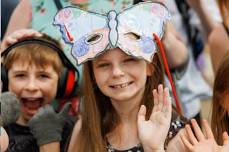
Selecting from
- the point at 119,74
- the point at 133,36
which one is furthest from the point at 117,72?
the point at 133,36

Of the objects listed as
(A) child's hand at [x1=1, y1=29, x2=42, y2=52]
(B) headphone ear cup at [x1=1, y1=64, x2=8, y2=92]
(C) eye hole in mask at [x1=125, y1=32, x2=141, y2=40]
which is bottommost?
(B) headphone ear cup at [x1=1, y1=64, x2=8, y2=92]

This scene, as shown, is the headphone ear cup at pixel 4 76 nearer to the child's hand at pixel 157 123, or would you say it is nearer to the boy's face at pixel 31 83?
the boy's face at pixel 31 83

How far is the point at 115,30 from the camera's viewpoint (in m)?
2.38

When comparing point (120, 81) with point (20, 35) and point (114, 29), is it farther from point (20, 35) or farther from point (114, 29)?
point (20, 35)

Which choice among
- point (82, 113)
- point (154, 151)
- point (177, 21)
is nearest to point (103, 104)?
point (82, 113)

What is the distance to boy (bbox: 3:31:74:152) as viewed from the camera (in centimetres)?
267

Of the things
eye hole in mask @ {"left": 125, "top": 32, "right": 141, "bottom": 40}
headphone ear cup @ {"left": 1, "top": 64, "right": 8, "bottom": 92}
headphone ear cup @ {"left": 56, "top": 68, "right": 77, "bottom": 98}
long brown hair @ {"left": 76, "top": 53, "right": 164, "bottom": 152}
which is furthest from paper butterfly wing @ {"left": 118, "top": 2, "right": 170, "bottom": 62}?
headphone ear cup @ {"left": 1, "top": 64, "right": 8, "bottom": 92}

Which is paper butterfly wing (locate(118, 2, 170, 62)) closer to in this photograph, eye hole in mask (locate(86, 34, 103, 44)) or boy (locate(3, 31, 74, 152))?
eye hole in mask (locate(86, 34, 103, 44))

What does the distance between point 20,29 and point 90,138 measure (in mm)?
705

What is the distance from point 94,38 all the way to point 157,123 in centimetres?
40

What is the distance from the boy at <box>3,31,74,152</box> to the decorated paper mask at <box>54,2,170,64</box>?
31cm

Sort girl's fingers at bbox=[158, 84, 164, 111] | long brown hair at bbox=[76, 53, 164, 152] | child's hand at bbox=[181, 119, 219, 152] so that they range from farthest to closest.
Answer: long brown hair at bbox=[76, 53, 164, 152] → girl's fingers at bbox=[158, 84, 164, 111] → child's hand at bbox=[181, 119, 219, 152]

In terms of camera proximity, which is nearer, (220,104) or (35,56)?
(220,104)

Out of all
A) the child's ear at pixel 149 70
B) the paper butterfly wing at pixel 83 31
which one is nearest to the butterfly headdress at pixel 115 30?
the paper butterfly wing at pixel 83 31
